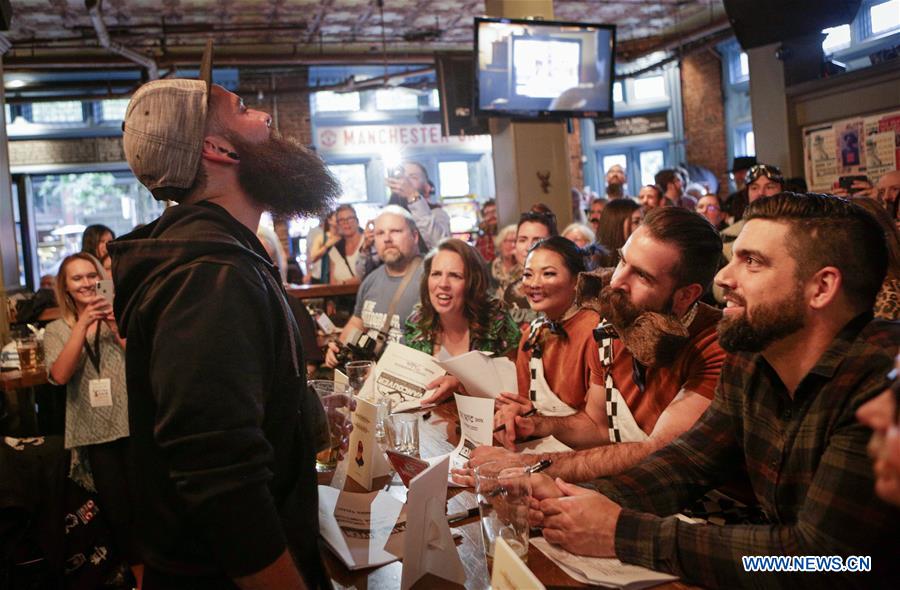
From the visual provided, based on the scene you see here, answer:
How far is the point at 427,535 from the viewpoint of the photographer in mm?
1286

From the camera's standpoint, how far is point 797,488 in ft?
4.36

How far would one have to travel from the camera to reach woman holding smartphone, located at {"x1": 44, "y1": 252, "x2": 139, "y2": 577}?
343cm

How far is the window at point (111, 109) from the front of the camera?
38.5ft

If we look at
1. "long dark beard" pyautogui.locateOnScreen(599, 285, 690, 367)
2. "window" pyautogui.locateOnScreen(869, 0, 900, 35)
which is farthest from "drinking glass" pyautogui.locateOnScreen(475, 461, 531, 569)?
"window" pyautogui.locateOnScreen(869, 0, 900, 35)

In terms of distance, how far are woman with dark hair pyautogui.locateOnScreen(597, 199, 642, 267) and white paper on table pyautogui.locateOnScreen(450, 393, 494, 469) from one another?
8.08 ft

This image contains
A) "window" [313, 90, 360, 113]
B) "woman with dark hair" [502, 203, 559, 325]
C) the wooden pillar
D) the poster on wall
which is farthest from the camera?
"window" [313, 90, 360, 113]

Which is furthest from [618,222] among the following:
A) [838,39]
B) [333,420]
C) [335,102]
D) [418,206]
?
[335,102]

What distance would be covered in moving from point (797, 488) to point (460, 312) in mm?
2129

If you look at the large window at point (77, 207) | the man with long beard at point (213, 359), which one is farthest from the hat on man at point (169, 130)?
the large window at point (77, 207)

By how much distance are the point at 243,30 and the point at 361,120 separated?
2.96 metres

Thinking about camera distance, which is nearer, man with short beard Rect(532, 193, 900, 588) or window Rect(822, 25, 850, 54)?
man with short beard Rect(532, 193, 900, 588)

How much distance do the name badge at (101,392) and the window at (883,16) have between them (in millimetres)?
9483

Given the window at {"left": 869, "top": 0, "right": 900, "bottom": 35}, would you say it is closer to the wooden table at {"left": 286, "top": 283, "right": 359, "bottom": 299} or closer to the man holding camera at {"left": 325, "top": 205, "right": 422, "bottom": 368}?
the wooden table at {"left": 286, "top": 283, "right": 359, "bottom": 299}

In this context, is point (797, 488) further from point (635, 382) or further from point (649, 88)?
point (649, 88)
